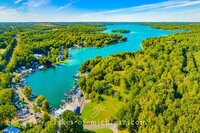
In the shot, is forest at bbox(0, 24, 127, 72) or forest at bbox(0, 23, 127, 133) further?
forest at bbox(0, 24, 127, 72)

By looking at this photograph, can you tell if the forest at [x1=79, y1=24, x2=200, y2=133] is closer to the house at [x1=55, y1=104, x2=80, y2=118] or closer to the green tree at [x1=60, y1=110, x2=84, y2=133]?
the house at [x1=55, y1=104, x2=80, y2=118]

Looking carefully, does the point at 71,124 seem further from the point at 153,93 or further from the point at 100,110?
the point at 153,93

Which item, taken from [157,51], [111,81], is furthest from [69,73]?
[157,51]

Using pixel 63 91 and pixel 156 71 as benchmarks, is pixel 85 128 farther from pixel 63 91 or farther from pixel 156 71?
pixel 156 71

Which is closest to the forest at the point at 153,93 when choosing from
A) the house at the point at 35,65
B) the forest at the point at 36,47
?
the house at the point at 35,65

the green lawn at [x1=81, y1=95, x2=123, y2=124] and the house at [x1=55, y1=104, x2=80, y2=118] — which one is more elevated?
the house at [x1=55, y1=104, x2=80, y2=118]

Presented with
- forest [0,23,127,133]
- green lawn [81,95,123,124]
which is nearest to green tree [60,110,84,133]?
forest [0,23,127,133]

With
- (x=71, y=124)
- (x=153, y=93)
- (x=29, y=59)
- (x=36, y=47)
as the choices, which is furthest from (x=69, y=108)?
(x=36, y=47)

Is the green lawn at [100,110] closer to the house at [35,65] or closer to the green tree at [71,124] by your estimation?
the green tree at [71,124]
